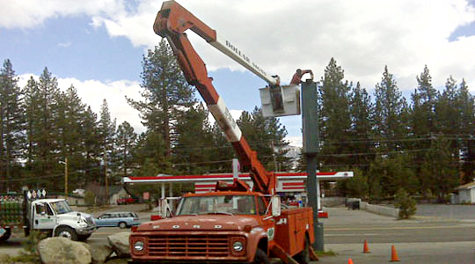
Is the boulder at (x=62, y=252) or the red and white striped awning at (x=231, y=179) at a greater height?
the red and white striped awning at (x=231, y=179)

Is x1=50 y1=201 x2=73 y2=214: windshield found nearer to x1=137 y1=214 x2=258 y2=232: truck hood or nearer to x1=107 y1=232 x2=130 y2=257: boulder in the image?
x1=107 y1=232 x2=130 y2=257: boulder

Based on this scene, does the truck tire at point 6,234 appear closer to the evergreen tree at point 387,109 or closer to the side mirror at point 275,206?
the side mirror at point 275,206

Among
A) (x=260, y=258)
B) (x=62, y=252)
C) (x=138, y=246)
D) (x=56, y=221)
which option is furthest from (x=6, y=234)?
(x=260, y=258)

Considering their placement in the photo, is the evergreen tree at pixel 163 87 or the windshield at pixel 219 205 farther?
the evergreen tree at pixel 163 87

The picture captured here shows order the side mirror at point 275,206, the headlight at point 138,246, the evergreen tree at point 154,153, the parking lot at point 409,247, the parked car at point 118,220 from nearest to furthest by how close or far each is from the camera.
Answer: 1. the headlight at point 138,246
2. the side mirror at point 275,206
3. the parking lot at point 409,247
4. the parked car at point 118,220
5. the evergreen tree at point 154,153

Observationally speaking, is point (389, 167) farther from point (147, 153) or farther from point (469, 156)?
point (147, 153)

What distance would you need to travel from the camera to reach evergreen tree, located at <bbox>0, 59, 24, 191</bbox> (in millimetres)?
71625

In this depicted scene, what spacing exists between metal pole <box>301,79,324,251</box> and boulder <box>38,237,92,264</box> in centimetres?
694

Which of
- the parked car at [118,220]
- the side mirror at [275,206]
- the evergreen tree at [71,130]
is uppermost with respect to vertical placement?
the evergreen tree at [71,130]

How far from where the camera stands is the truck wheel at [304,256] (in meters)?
12.1

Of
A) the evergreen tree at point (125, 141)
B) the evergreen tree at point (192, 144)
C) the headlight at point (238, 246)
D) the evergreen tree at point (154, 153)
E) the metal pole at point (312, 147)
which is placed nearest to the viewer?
the headlight at point (238, 246)

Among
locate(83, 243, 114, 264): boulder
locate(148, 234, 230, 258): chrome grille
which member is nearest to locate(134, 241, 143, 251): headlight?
locate(148, 234, 230, 258): chrome grille

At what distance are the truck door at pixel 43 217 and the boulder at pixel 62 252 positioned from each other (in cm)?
902

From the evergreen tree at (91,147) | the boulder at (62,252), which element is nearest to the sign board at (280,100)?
the boulder at (62,252)
